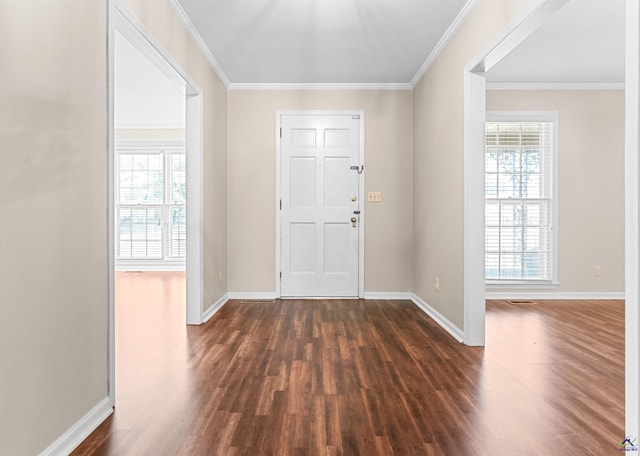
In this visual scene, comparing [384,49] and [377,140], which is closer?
[384,49]

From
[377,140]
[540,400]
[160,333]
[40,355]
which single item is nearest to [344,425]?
[540,400]

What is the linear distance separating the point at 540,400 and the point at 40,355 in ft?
8.12

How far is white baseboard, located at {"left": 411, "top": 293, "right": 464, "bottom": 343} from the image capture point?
3.50m

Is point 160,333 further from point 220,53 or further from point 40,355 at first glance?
point 220,53

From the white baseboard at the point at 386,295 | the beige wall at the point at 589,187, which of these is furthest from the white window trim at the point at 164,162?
the beige wall at the point at 589,187

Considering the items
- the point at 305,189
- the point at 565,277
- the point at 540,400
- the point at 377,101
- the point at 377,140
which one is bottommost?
the point at 540,400

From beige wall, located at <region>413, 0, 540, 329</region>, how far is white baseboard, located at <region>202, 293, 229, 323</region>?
228cm

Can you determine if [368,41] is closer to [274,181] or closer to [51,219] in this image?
[274,181]

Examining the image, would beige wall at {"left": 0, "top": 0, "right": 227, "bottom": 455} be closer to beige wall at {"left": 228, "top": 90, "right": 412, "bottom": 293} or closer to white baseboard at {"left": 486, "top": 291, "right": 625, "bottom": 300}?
beige wall at {"left": 228, "top": 90, "right": 412, "bottom": 293}

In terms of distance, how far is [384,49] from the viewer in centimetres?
412

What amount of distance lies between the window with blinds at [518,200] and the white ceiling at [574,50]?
1.98ft

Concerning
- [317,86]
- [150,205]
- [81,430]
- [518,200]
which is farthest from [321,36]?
[150,205]

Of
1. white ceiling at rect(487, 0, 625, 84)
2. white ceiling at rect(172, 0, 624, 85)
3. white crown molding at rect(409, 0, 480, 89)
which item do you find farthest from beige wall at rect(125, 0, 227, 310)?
white ceiling at rect(487, 0, 625, 84)

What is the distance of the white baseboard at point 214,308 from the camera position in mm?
4113
